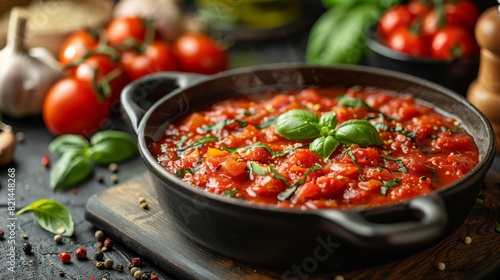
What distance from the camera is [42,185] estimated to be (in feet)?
11.7

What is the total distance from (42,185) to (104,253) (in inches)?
32.7

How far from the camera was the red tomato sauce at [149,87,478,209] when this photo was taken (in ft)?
8.29

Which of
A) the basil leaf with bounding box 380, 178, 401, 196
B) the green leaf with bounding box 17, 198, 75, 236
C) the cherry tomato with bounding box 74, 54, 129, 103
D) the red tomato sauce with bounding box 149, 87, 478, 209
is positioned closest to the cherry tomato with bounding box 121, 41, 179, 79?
the cherry tomato with bounding box 74, 54, 129, 103

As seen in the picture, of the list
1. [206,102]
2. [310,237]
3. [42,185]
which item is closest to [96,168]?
[42,185]

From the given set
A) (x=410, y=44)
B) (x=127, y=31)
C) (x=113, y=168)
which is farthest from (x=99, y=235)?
(x=410, y=44)

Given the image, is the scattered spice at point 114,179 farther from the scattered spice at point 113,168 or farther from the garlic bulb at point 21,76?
the garlic bulb at point 21,76

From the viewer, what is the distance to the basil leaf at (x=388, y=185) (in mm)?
2523

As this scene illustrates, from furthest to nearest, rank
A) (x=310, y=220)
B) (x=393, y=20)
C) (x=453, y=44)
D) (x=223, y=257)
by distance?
(x=393, y=20) < (x=453, y=44) < (x=223, y=257) < (x=310, y=220)

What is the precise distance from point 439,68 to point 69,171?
2254mm

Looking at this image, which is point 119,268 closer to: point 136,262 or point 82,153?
point 136,262

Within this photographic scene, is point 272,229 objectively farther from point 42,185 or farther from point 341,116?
point 42,185

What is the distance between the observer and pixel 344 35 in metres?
4.65

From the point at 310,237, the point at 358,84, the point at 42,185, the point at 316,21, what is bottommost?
the point at 316,21

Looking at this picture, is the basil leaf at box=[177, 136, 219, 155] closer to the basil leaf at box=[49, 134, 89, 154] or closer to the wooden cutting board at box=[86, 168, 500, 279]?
the wooden cutting board at box=[86, 168, 500, 279]
